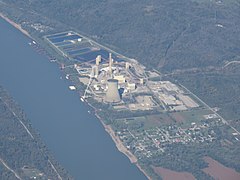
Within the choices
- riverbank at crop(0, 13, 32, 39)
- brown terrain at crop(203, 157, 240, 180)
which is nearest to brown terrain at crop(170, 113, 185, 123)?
brown terrain at crop(203, 157, 240, 180)

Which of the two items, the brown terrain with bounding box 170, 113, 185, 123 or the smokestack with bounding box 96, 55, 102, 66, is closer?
the brown terrain with bounding box 170, 113, 185, 123

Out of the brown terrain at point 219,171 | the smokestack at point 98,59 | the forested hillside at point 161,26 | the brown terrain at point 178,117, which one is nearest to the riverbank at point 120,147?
the brown terrain at point 219,171

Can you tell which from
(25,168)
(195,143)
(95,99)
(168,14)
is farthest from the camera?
(168,14)

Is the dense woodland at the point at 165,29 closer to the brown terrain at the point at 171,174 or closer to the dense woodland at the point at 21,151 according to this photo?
the brown terrain at the point at 171,174

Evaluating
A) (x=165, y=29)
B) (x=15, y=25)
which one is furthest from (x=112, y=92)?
(x=15, y=25)

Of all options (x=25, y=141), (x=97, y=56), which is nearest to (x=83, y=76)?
(x=97, y=56)

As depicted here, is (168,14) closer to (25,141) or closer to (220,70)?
(220,70)

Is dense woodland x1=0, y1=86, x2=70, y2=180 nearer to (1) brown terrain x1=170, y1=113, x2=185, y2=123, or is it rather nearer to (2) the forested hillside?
(1) brown terrain x1=170, y1=113, x2=185, y2=123

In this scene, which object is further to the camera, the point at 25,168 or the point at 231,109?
the point at 231,109
